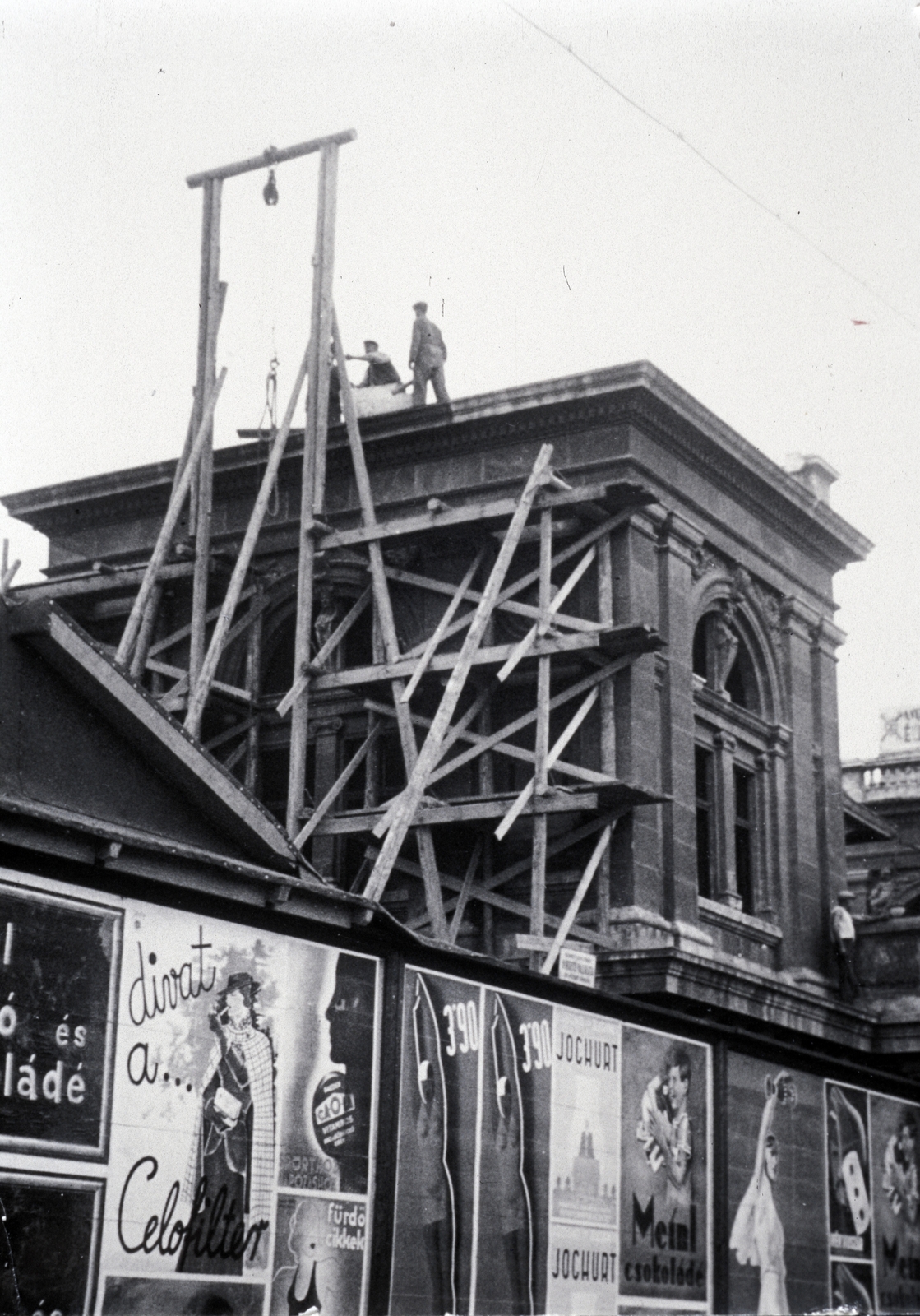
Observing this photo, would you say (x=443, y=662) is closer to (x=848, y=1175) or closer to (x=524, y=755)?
(x=524, y=755)

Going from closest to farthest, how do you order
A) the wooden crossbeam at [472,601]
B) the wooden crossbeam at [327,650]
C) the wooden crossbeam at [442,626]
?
the wooden crossbeam at [442,626], the wooden crossbeam at [472,601], the wooden crossbeam at [327,650]

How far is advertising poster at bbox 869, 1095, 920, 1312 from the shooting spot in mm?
21062

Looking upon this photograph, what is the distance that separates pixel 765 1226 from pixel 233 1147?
7939 millimetres

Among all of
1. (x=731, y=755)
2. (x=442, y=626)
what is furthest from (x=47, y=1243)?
(x=731, y=755)

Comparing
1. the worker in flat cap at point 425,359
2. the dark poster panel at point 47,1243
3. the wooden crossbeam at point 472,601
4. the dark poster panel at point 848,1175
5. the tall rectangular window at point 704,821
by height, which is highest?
the worker in flat cap at point 425,359

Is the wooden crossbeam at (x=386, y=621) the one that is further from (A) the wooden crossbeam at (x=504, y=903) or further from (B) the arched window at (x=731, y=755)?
(B) the arched window at (x=731, y=755)

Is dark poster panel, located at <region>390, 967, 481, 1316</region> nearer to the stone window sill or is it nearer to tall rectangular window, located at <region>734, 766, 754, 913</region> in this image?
the stone window sill

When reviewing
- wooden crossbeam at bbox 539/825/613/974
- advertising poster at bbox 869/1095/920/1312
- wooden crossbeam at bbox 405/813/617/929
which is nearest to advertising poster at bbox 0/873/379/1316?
wooden crossbeam at bbox 539/825/613/974

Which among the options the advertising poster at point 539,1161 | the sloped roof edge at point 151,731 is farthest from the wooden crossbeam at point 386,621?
the sloped roof edge at point 151,731

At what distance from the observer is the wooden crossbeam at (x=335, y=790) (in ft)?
79.0

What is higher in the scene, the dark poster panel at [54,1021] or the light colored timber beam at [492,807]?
the light colored timber beam at [492,807]

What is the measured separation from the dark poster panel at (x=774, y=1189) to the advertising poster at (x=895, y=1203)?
148 cm

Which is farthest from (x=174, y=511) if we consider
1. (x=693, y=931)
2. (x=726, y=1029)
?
(x=726, y=1029)

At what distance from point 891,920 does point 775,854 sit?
5.94ft
